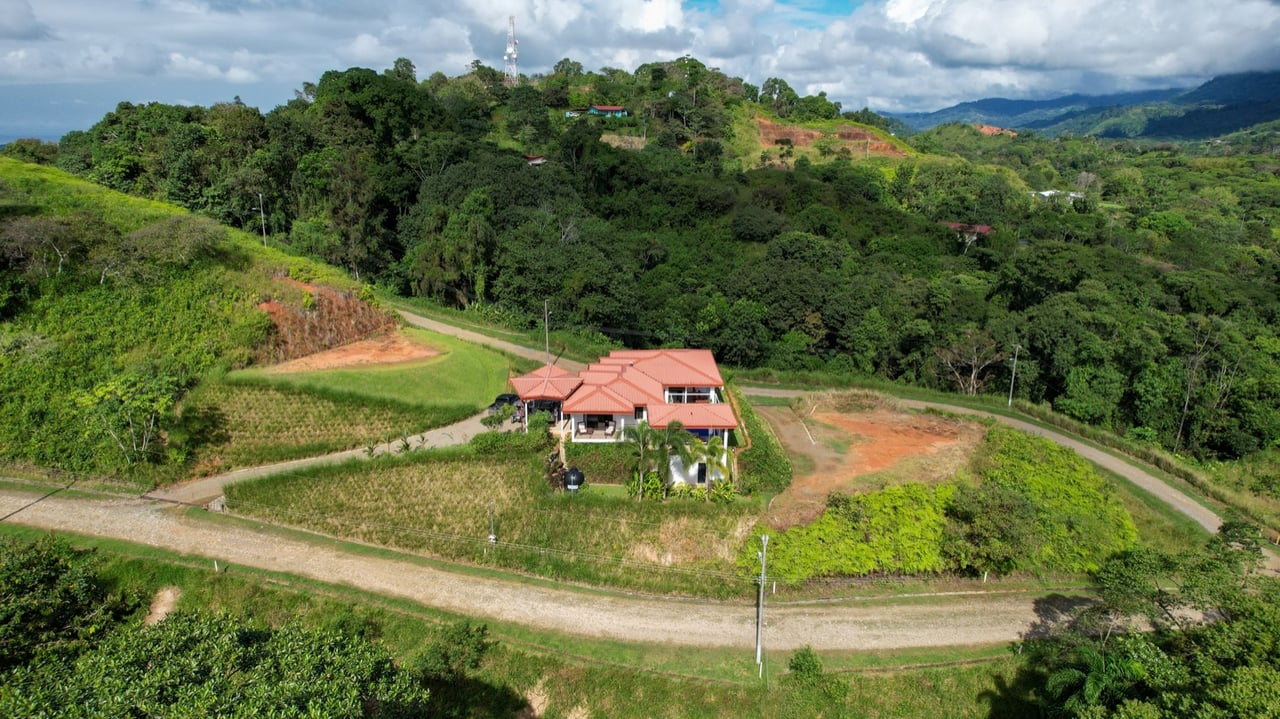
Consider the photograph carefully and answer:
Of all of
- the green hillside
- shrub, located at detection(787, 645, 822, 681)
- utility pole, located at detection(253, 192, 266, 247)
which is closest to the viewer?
shrub, located at detection(787, 645, 822, 681)

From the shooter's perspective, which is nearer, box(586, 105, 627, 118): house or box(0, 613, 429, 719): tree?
box(0, 613, 429, 719): tree

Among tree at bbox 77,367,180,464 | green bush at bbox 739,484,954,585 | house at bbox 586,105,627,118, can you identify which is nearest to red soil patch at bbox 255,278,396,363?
tree at bbox 77,367,180,464

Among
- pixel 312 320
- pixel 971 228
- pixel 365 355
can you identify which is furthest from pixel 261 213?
pixel 971 228

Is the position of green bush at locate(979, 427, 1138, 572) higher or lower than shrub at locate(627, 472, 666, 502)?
lower

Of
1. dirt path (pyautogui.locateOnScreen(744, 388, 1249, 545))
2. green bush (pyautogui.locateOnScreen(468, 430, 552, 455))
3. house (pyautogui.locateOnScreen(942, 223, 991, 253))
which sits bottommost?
dirt path (pyautogui.locateOnScreen(744, 388, 1249, 545))

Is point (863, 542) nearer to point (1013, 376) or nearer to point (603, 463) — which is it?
point (603, 463)

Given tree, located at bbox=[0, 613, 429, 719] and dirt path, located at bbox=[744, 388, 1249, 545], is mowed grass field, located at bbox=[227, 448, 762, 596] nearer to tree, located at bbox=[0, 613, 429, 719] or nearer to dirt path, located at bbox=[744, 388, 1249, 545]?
tree, located at bbox=[0, 613, 429, 719]

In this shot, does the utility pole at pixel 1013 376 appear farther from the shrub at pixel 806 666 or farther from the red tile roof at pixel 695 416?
the shrub at pixel 806 666

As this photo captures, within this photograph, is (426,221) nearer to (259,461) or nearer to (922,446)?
(259,461)
